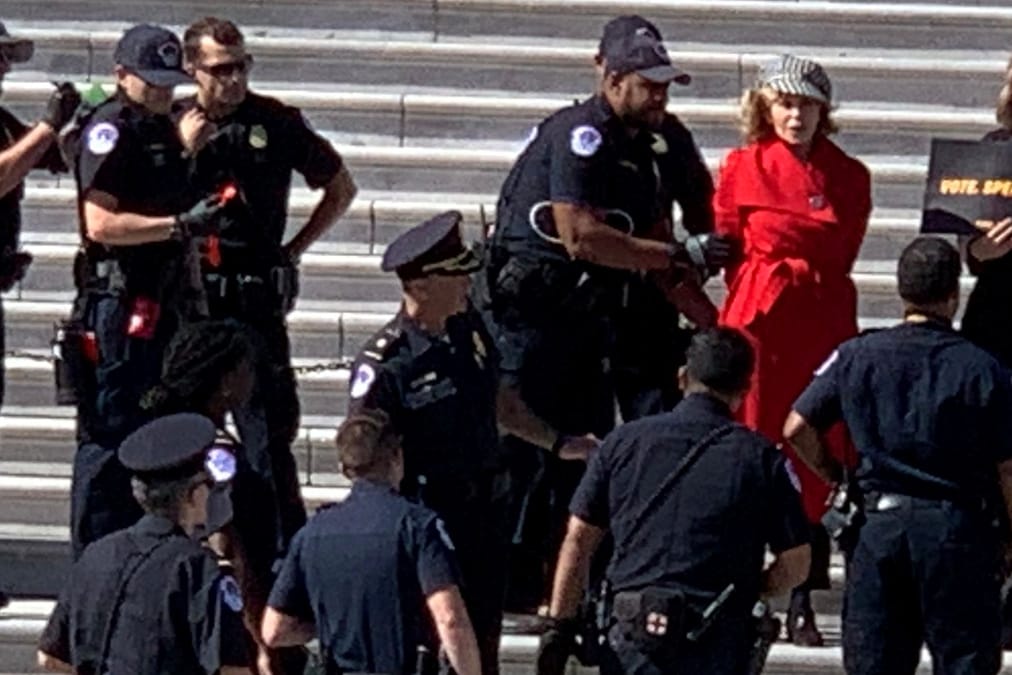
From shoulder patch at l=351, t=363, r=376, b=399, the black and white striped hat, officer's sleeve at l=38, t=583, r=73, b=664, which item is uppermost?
the black and white striped hat

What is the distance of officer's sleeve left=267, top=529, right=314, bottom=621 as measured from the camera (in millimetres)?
7250

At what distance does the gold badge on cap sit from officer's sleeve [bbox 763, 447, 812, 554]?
244 centimetres

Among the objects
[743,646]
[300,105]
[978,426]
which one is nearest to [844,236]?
[978,426]

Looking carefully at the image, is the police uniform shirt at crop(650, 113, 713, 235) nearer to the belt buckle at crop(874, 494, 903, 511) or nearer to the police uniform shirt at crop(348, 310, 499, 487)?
the police uniform shirt at crop(348, 310, 499, 487)

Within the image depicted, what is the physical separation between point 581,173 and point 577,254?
0.23 m

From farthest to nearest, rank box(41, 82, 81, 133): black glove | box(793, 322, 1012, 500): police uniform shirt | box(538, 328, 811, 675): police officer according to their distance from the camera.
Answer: box(41, 82, 81, 133): black glove
box(793, 322, 1012, 500): police uniform shirt
box(538, 328, 811, 675): police officer

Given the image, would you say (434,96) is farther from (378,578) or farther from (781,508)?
(378,578)

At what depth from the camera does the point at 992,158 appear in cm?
884

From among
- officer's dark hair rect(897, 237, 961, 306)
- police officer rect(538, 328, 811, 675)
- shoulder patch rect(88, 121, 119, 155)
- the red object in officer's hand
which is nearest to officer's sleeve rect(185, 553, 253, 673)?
police officer rect(538, 328, 811, 675)

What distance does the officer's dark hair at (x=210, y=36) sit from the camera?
30.3ft

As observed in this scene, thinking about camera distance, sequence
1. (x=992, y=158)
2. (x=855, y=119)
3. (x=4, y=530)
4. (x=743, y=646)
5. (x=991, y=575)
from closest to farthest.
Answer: (x=743, y=646), (x=991, y=575), (x=992, y=158), (x=4, y=530), (x=855, y=119)

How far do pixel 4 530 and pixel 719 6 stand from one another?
3.28 meters

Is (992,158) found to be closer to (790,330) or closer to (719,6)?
(790,330)

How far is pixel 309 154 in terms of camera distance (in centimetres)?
959
